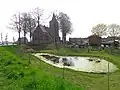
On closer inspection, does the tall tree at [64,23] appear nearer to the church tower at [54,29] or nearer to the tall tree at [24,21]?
the church tower at [54,29]

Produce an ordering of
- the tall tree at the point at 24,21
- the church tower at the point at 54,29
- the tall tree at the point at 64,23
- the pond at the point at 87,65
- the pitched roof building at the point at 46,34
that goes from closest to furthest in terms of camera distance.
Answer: the pond at the point at 87,65 < the tall tree at the point at 24,21 < the pitched roof building at the point at 46,34 < the church tower at the point at 54,29 < the tall tree at the point at 64,23

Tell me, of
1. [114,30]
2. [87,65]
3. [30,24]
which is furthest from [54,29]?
[87,65]

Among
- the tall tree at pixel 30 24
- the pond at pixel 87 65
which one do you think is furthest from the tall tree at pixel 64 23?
the pond at pixel 87 65

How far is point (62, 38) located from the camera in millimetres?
114375

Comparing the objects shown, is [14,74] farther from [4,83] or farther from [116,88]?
[116,88]

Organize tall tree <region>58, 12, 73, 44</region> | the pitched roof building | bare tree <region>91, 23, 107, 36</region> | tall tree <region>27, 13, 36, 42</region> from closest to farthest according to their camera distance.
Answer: tall tree <region>27, 13, 36, 42</region> → the pitched roof building → tall tree <region>58, 12, 73, 44</region> → bare tree <region>91, 23, 107, 36</region>

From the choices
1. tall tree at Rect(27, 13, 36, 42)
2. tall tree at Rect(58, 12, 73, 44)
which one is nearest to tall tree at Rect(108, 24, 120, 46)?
tall tree at Rect(58, 12, 73, 44)

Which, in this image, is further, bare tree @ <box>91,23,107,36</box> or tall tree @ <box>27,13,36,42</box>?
bare tree @ <box>91,23,107,36</box>

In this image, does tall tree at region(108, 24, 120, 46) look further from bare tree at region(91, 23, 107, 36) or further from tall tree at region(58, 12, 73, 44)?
tall tree at region(58, 12, 73, 44)

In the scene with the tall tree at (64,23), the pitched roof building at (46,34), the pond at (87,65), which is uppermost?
the tall tree at (64,23)

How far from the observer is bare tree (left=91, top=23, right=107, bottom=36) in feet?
372

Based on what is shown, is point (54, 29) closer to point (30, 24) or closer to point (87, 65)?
point (30, 24)

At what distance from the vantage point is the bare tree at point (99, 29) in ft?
372

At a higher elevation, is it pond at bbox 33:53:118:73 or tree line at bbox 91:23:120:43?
tree line at bbox 91:23:120:43
